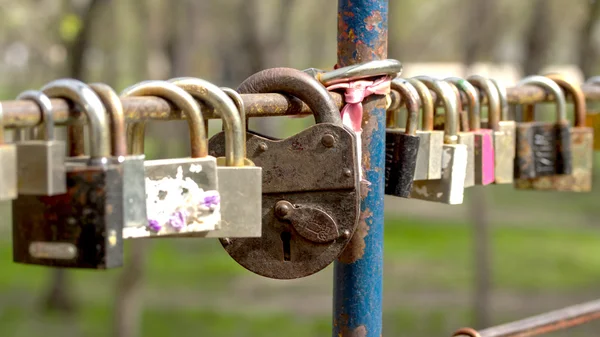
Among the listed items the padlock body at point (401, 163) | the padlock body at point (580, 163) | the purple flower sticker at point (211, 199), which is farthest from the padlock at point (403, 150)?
the padlock body at point (580, 163)

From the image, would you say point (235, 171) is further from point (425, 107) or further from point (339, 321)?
point (425, 107)

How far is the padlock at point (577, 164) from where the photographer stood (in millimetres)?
2273

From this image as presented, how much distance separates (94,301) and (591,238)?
920 cm

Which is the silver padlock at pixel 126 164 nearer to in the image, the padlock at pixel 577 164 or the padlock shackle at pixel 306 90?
the padlock shackle at pixel 306 90

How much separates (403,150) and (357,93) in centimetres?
24

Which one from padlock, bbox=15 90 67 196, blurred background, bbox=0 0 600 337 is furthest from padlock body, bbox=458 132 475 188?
blurred background, bbox=0 0 600 337

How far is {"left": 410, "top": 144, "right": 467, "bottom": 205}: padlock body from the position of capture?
179 centimetres

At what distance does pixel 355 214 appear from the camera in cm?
145

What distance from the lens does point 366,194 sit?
1567 mm

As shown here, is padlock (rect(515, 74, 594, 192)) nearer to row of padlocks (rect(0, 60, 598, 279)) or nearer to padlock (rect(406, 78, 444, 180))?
row of padlocks (rect(0, 60, 598, 279))

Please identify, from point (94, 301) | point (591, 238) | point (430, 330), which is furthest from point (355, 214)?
point (591, 238)

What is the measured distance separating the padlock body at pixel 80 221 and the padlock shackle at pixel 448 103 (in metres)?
0.87

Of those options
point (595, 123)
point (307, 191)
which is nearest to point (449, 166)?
point (307, 191)

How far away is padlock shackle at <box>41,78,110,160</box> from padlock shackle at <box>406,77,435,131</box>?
83 cm
